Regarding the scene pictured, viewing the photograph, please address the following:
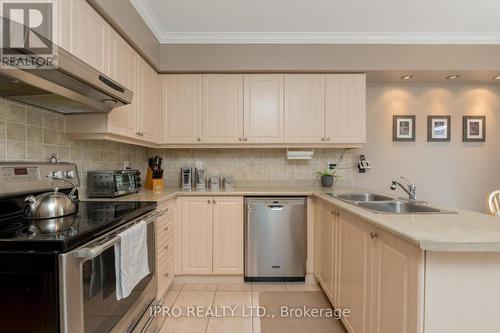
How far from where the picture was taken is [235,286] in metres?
2.49

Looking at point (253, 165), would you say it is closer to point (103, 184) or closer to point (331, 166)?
point (331, 166)

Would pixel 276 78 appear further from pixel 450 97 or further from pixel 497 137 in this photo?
pixel 497 137

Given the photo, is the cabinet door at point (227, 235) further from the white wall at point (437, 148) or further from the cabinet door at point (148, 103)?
the white wall at point (437, 148)

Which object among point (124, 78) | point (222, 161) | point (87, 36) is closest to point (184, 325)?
point (222, 161)

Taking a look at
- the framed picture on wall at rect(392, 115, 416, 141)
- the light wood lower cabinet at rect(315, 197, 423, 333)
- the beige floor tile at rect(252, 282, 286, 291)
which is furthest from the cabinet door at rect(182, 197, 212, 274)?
the framed picture on wall at rect(392, 115, 416, 141)

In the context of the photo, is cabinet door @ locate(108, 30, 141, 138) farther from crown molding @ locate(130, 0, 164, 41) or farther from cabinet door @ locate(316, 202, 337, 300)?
cabinet door @ locate(316, 202, 337, 300)

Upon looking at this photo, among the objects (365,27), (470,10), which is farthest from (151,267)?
(470,10)

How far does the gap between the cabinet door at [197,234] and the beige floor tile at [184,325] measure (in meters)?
0.57

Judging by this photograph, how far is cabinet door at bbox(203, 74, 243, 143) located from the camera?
2787 mm

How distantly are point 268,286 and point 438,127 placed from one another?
276cm

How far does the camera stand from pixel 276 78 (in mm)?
2775

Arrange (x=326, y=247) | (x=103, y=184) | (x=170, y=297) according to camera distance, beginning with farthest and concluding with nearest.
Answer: (x=170, y=297) < (x=326, y=247) < (x=103, y=184)

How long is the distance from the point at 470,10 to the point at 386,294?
8.43 feet

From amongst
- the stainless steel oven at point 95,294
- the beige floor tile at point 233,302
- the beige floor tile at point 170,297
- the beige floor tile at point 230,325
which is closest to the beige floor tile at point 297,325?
the beige floor tile at point 230,325
